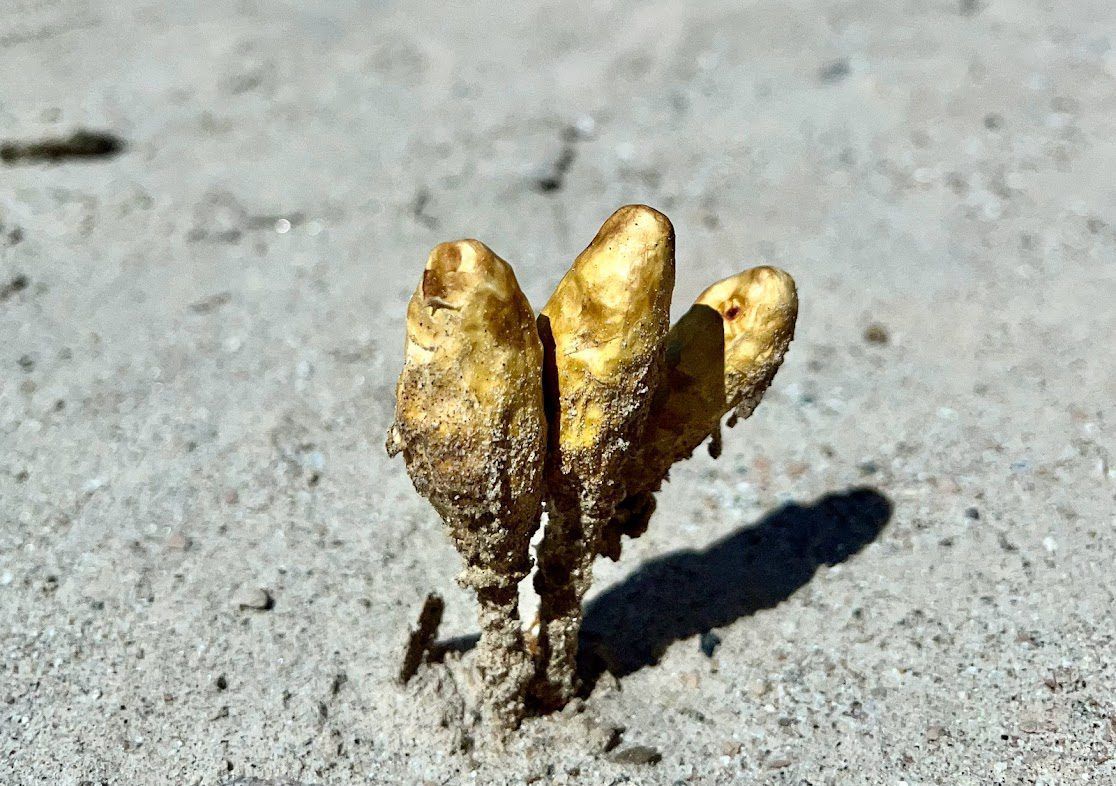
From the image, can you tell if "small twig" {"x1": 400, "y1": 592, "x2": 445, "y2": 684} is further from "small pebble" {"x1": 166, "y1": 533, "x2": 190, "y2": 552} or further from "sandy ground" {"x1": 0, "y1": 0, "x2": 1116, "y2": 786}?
"small pebble" {"x1": 166, "y1": 533, "x2": 190, "y2": 552}

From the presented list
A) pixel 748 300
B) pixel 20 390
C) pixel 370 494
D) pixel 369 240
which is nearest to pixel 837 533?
pixel 748 300

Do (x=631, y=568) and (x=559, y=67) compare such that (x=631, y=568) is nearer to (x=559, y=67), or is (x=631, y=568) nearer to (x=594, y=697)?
(x=594, y=697)

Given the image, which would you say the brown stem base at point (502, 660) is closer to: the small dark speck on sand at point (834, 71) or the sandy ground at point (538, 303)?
the sandy ground at point (538, 303)

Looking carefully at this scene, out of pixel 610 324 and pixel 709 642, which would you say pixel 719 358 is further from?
pixel 709 642

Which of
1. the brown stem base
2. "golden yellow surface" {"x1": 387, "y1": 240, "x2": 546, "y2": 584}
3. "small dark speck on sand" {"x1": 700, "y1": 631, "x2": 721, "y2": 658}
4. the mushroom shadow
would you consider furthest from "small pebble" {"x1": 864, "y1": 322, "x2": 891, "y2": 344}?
"golden yellow surface" {"x1": 387, "y1": 240, "x2": 546, "y2": 584}

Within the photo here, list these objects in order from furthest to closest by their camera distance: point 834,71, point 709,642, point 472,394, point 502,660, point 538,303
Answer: point 834,71, point 538,303, point 709,642, point 502,660, point 472,394

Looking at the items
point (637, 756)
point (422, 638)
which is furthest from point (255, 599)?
point (637, 756)
